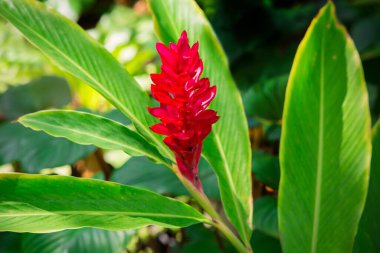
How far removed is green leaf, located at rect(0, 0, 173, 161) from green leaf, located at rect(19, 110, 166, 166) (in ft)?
0.09

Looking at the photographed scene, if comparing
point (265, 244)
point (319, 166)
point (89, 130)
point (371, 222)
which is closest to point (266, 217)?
point (265, 244)

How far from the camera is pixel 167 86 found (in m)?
0.62

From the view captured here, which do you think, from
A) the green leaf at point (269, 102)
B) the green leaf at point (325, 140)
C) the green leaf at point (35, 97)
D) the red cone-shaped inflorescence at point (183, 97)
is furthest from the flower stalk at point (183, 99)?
the green leaf at point (35, 97)

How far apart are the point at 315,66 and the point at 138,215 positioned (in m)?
0.35

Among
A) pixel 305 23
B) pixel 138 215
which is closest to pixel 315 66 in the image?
pixel 138 215

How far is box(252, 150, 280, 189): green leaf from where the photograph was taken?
107 cm

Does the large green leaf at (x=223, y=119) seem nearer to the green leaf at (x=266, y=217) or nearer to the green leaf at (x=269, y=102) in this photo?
the green leaf at (x=266, y=217)

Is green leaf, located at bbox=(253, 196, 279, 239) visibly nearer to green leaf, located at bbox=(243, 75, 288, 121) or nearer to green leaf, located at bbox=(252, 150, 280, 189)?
green leaf, located at bbox=(252, 150, 280, 189)

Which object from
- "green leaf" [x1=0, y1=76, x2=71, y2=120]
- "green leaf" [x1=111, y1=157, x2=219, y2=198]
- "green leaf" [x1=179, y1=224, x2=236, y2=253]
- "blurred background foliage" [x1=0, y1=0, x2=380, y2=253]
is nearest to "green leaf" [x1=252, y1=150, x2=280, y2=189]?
"blurred background foliage" [x1=0, y1=0, x2=380, y2=253]

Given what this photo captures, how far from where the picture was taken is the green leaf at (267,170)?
107 cm

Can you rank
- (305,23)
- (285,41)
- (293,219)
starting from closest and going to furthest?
(293,219), (305,23), (285,41)

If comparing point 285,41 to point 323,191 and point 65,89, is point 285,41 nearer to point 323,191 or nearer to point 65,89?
point 65,89

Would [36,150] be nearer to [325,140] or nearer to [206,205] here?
[206,205]

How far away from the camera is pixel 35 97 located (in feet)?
5.04
